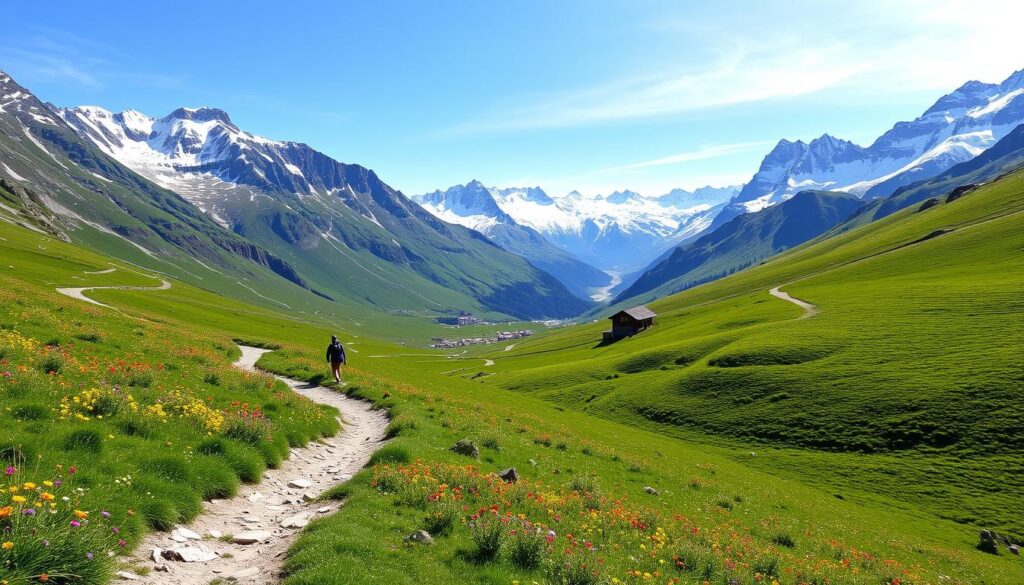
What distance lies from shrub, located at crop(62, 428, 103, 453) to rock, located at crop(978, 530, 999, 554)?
43.8 m

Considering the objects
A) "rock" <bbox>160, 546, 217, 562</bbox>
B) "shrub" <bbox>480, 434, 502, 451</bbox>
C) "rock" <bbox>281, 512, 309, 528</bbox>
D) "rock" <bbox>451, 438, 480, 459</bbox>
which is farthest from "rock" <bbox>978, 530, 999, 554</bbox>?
"rock" <bbox>160, 546, 217, 562</bbox>

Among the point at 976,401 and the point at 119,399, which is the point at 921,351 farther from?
the point at 119,399

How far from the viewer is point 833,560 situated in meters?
20.2

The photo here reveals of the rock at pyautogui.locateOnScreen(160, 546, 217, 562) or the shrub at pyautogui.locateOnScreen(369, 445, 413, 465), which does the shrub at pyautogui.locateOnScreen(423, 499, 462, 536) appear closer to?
the shrub at pyautogui.locateOnScreen(369, 445, 413, 465)

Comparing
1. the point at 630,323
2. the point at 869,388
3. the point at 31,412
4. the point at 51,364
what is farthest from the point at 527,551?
the point at 630,323

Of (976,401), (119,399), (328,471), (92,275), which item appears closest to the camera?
(119,399)

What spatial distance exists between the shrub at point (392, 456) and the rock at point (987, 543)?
35020mm

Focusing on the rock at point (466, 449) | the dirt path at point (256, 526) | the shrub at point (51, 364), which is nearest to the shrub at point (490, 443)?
the rock at point (466, 449)

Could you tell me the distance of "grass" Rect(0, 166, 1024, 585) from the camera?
12.3 metres

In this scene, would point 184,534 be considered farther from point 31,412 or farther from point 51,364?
point 51,364

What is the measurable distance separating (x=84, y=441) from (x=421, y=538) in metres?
8.92

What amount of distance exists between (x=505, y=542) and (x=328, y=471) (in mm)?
10018

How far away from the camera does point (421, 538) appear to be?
12.8 meters

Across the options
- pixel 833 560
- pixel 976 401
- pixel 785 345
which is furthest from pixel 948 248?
pixel 833 560
